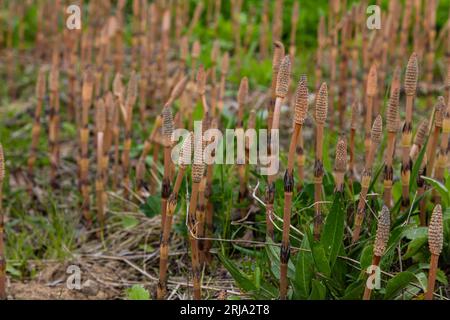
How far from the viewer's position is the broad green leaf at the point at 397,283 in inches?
66.2

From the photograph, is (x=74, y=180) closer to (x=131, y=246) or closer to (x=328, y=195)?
(x=131, y=246)

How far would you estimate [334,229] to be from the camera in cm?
180

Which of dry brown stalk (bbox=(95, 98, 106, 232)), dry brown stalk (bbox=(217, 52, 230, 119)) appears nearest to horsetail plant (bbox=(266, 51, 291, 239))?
dry brown stalk (bbox=(217, 52, 230, 119))

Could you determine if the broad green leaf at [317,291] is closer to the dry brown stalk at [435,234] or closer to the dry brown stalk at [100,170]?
the dry brown stalk at [435,234]

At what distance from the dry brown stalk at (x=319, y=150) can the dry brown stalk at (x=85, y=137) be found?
98 cm

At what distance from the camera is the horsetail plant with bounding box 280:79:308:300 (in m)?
1.64

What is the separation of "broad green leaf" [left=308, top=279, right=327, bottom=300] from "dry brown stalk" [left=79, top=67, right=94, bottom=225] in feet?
3.70

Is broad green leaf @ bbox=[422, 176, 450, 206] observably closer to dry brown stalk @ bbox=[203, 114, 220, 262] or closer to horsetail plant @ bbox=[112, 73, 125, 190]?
dry brown stalk @ bbox=[203, 114, 220, 262]

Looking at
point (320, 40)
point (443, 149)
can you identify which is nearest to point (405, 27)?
point (320, 40)

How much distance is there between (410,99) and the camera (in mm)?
1917

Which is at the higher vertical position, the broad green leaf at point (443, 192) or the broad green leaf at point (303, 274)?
the broad green leaf at point (443, 192)

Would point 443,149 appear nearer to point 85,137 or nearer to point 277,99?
point 277,99

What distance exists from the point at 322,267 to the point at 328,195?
1.42 ft

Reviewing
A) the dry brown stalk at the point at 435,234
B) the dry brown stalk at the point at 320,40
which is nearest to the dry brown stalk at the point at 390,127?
the dry brown stalk at the point at 435,234
